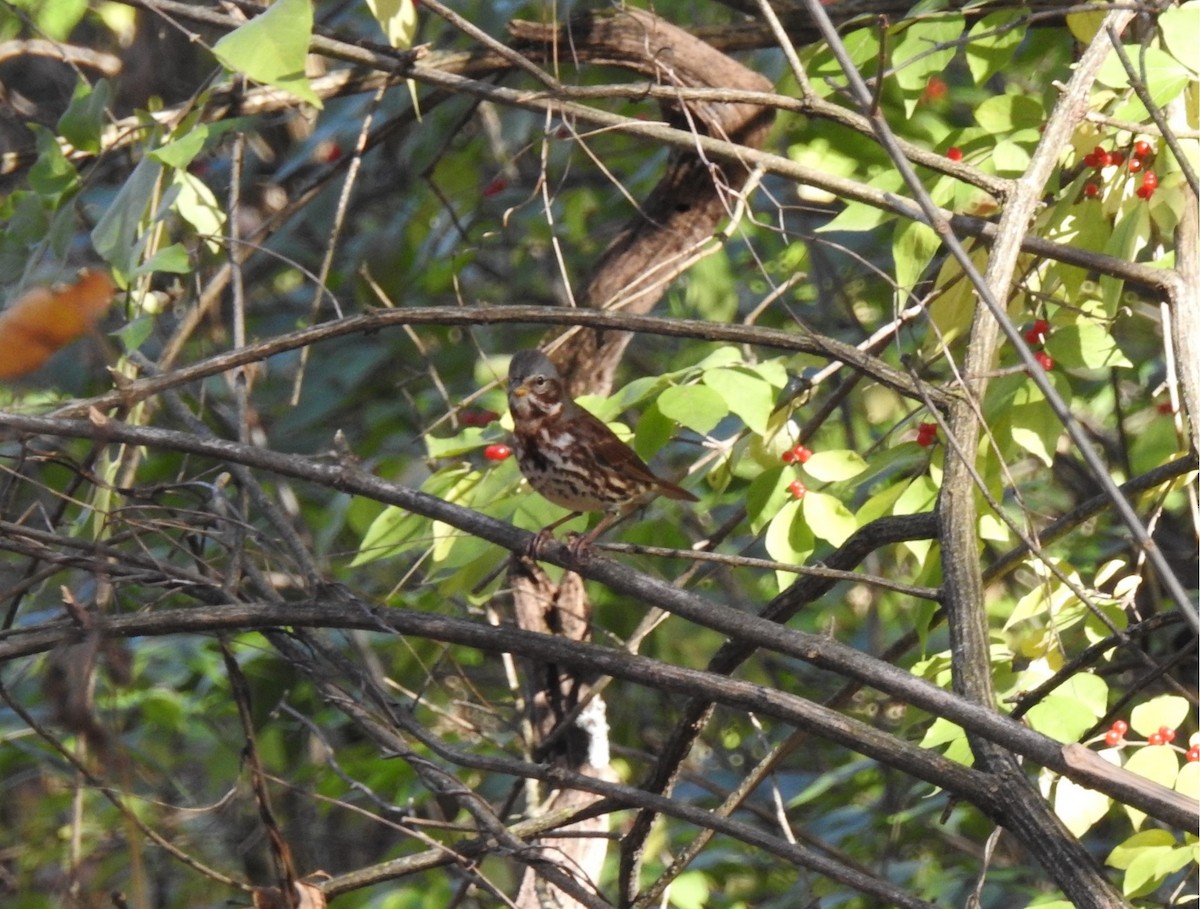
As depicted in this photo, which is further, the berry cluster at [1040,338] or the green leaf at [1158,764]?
the berry cluster at [1040,338]

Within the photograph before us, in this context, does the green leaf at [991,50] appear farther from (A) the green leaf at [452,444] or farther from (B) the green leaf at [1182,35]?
(A) the green leaf at [452,444]

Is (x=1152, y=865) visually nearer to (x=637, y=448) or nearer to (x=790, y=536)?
(x=790, y=536)

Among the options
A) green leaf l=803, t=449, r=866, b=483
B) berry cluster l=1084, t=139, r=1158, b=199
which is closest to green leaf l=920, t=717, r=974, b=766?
green leaf l=803, t=449, r=866, b=483

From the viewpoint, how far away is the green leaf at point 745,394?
2713 millimetres

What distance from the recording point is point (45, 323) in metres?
1.27

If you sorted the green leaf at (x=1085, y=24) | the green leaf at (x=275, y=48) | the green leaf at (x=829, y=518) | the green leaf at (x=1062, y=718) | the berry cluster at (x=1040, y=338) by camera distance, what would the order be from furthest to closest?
the green leaf at (x=1085, y=24) → the berry cluster at (x=1040, y=338) → the green leaf at (x=829, y=518) → the green leaf at (x=1062, y=718) → the green leaf at (x=275, y=48)

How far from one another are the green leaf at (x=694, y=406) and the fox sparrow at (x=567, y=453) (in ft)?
2.43

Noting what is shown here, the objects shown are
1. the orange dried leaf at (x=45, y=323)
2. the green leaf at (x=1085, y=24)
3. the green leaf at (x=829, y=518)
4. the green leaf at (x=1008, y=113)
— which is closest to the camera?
the orange dried leaf at (x=45, y=323)

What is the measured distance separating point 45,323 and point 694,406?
62.3 inches

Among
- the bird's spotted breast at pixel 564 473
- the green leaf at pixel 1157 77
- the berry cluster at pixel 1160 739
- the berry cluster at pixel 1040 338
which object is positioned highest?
the green leaf at pixel 1157 77

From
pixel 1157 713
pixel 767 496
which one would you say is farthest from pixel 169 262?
pixel 1157 713

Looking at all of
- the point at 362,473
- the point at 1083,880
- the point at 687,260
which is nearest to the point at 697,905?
the point at 687,260

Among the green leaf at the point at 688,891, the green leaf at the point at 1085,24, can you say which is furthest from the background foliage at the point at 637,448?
the green leaf at the point at 688,891

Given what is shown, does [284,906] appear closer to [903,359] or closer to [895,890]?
[895,890]
